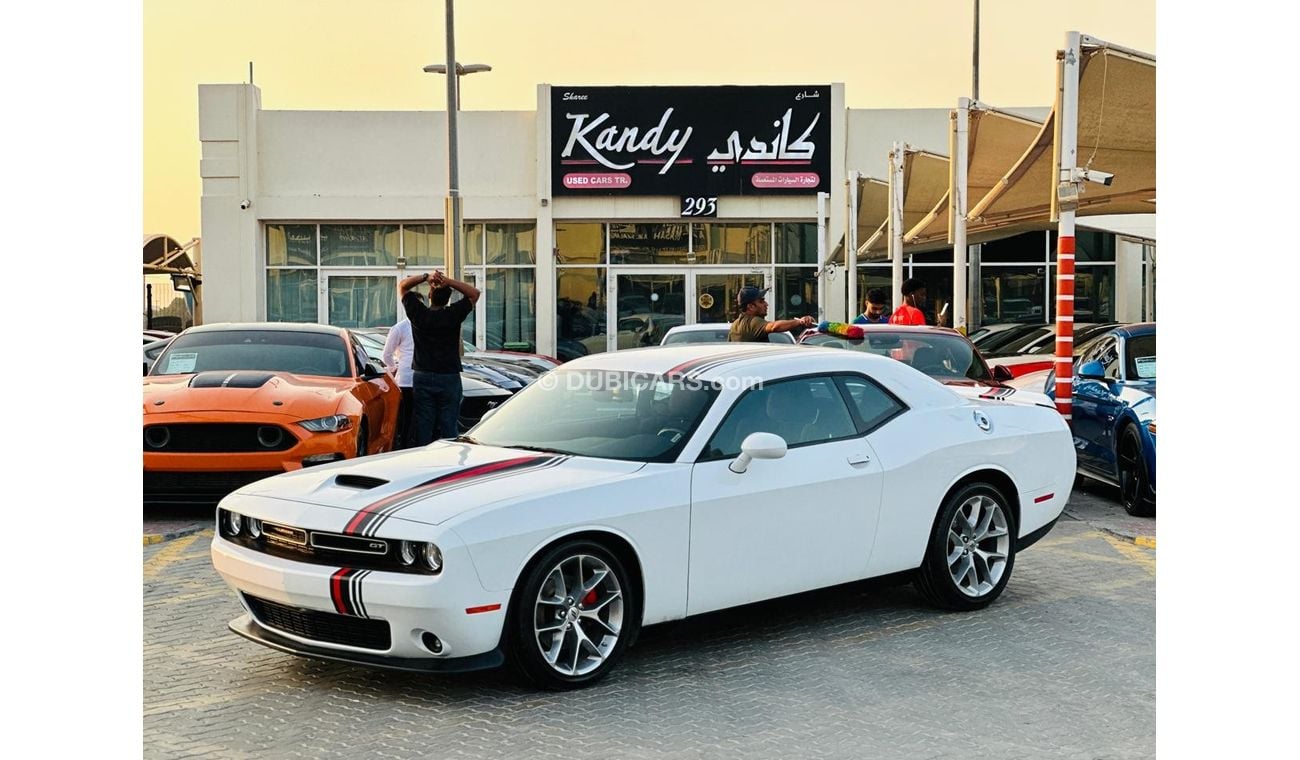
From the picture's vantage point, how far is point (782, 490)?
666cm

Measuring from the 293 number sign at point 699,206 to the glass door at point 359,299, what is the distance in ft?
21.4

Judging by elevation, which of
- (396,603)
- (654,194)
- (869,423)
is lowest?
(396,603)

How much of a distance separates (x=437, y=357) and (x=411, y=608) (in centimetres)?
656

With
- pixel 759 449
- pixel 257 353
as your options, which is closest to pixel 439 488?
pixel 759 449

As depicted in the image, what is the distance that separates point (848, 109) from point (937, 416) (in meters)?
23.8

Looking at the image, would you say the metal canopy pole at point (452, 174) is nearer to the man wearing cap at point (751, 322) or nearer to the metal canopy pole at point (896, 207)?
the metal canopy pole at point (896, 207)

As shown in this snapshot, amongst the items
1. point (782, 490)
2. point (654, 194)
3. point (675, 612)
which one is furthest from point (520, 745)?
point (654, 194)

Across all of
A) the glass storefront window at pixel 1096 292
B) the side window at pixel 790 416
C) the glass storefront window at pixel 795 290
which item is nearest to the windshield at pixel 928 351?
the side window at pixel 790 416

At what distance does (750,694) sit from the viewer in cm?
592

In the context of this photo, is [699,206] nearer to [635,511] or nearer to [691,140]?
[691,140]

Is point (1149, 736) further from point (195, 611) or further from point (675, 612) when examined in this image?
point (195, 611)

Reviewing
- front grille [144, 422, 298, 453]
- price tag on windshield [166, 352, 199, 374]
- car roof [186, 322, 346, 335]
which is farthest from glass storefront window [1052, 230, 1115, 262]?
front grille [144, 422, 298, 453]

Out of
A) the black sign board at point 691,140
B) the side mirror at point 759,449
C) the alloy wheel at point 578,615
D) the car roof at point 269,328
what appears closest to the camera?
the alloy wheel at point 578,615

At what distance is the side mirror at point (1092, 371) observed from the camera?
11.6m
